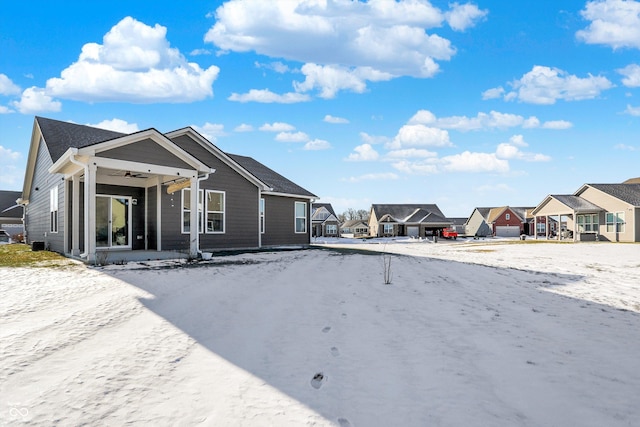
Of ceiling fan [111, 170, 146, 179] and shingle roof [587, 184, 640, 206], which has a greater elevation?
shingle roof [587, 184, 640, 206]

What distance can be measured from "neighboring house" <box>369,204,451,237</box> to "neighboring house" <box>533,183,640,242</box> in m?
23.3

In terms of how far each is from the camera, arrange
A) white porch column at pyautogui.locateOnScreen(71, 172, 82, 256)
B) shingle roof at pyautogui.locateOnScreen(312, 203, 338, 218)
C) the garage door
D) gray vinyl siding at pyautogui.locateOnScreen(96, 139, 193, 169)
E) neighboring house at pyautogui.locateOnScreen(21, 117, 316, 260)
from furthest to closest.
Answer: shingle roof at pyautogui.locateOnScreen(312, 203, 338, 218) → the garage door → white porch column at pyautogui.locateOnScreen(71, 172, 82, 256) → neighboring house at pyautogui.locateOnScreen(21, 117, 316, 260) → gray vinyl siding at pyautogui.locateOnScreen(96, 139, 193, 169)

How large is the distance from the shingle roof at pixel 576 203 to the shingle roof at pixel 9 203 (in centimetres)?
5208

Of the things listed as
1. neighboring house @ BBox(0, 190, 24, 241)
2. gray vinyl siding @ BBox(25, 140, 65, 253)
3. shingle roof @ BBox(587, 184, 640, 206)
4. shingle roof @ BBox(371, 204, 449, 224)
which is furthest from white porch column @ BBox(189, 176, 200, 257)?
shingle roof @ BBox(371, 204, 449, 224)

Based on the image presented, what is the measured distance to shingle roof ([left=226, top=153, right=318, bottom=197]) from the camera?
20297mm

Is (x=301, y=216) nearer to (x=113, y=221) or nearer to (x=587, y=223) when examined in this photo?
(x=113, y=221)

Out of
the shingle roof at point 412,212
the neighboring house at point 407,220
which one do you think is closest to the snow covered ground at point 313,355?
the neighboring house at point 407,220

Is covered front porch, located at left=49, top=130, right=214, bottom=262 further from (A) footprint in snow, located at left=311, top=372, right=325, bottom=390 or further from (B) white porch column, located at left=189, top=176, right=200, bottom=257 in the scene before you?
(A) footprint in snow, located at left=311, top=372, right=325, bottom=390

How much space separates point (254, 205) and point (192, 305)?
12.0 meters

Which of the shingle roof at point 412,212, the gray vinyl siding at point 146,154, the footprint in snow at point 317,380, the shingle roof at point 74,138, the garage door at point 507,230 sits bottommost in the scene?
the garage door at point 507,230

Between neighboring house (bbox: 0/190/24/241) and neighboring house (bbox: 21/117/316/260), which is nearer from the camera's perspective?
neighboring house (bbox: 21/117/316/260)

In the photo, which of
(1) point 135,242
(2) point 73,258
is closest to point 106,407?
(2) point 73,258

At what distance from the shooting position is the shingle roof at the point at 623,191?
3128cm

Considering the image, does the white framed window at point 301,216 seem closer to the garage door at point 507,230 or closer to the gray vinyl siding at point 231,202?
the gray vinyl siding at point 231,202
